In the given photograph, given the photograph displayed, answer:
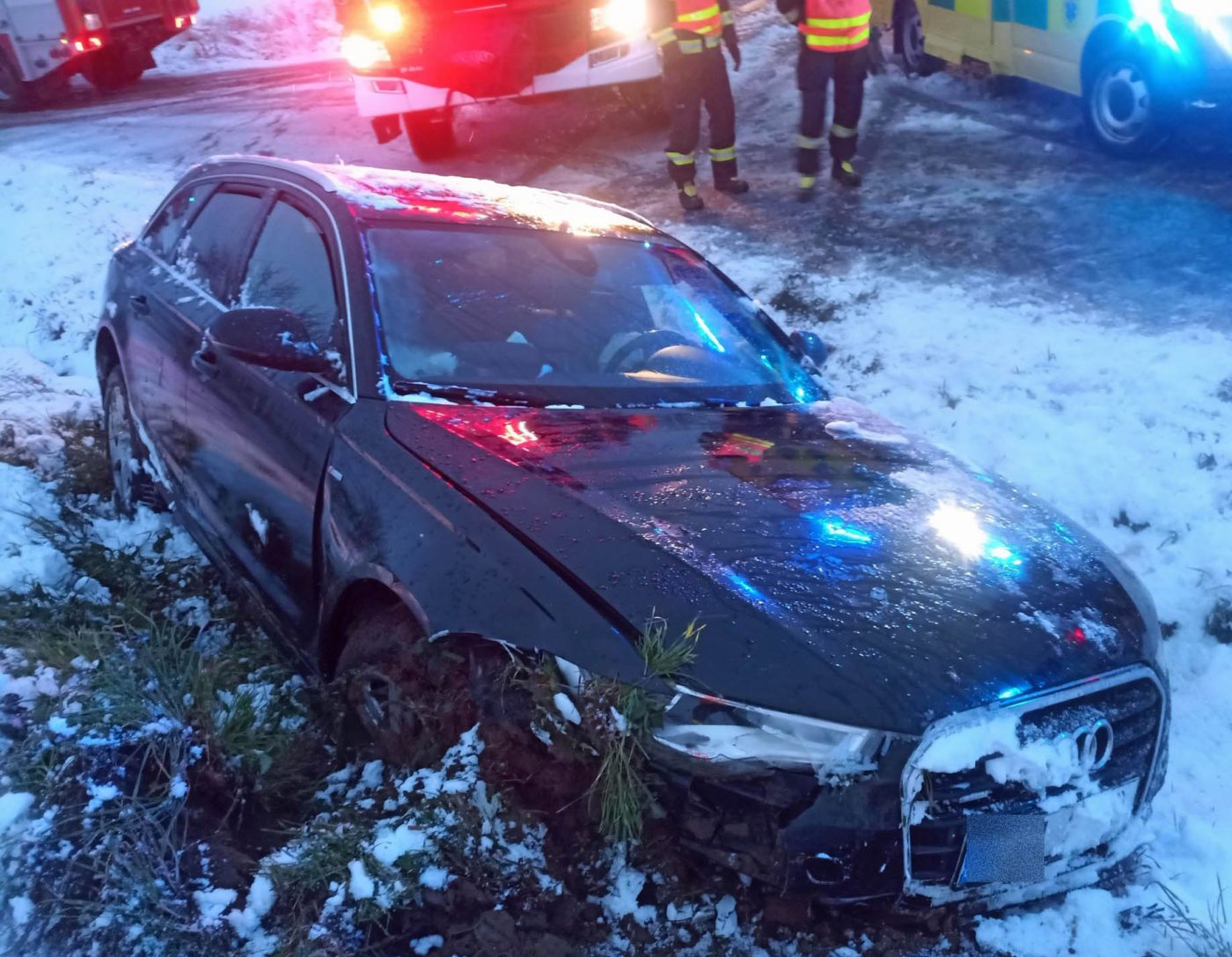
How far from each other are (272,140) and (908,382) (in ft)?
25.0

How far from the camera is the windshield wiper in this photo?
298 centimetres

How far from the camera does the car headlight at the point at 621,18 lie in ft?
29.7

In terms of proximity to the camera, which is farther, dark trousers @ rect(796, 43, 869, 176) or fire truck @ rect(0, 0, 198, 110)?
fire truck @ rect(0, 0, 198, 110)

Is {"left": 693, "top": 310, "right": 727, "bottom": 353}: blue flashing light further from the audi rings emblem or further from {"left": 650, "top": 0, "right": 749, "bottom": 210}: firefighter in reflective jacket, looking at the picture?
{"left": 650, "top": 0, "right": 749, "bottom": 210}: firefighter in reflective jacket

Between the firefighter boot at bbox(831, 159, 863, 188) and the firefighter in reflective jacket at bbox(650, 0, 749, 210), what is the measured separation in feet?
2.28

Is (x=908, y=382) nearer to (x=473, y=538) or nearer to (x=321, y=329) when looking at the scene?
(x=321, y=329)

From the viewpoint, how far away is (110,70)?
15336 mm

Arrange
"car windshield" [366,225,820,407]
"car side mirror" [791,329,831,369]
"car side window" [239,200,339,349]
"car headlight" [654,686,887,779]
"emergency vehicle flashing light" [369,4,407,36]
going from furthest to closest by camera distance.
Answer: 1. "emergency vehicle flashing light" [369,4,407,36]
2. "car side mirror" [791,329,831,369]
3. "car side window" [239,200,339,349]
4. "car windshield" [366,225,820,407]
5. "car headlight" [654,686,887,779]

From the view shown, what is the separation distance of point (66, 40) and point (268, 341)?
44.3ft

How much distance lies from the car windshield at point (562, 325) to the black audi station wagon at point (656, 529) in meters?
0.01

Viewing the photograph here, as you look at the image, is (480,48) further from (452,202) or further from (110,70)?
(110,70)

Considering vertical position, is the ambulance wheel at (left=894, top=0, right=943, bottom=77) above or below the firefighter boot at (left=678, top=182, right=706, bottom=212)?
above

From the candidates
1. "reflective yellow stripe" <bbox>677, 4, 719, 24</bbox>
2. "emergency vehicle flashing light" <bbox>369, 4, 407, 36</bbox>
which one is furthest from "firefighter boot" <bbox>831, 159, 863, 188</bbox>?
"emergency vehicle flashing light" <bbox>369, 4, 407, 36</bbox>

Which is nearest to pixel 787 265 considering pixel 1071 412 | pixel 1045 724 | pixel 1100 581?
pixel 1071 412
